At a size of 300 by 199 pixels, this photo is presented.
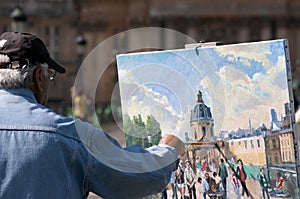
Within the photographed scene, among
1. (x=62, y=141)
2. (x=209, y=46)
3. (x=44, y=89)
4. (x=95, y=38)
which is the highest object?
(x=95, y=38)

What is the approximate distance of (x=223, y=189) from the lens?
3.50 m

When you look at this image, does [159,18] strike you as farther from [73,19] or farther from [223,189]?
[223,189]

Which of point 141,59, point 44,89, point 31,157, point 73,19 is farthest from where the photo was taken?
point 73,19

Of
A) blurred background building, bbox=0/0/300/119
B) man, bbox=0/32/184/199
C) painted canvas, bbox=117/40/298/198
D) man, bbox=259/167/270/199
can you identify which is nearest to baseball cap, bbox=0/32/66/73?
man, bbox=0/32/184/199

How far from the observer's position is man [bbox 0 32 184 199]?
2.23m

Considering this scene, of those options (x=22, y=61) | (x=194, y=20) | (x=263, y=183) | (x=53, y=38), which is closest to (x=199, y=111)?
(x=263, y=183)

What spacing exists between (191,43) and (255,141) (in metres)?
0.52

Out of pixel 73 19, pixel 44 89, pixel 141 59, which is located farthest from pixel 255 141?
pixel 73 19

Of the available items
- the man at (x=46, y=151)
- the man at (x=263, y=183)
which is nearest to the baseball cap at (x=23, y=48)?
the man at (x=46, y=151)

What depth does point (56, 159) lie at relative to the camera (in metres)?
2.23

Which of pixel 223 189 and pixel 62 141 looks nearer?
pixel 62 141

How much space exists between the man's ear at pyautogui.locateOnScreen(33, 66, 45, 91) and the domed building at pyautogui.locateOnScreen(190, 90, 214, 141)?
1.26 meters

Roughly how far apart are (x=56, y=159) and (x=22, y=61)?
330mm

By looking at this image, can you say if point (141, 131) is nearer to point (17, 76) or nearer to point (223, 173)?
point (223, 173)
